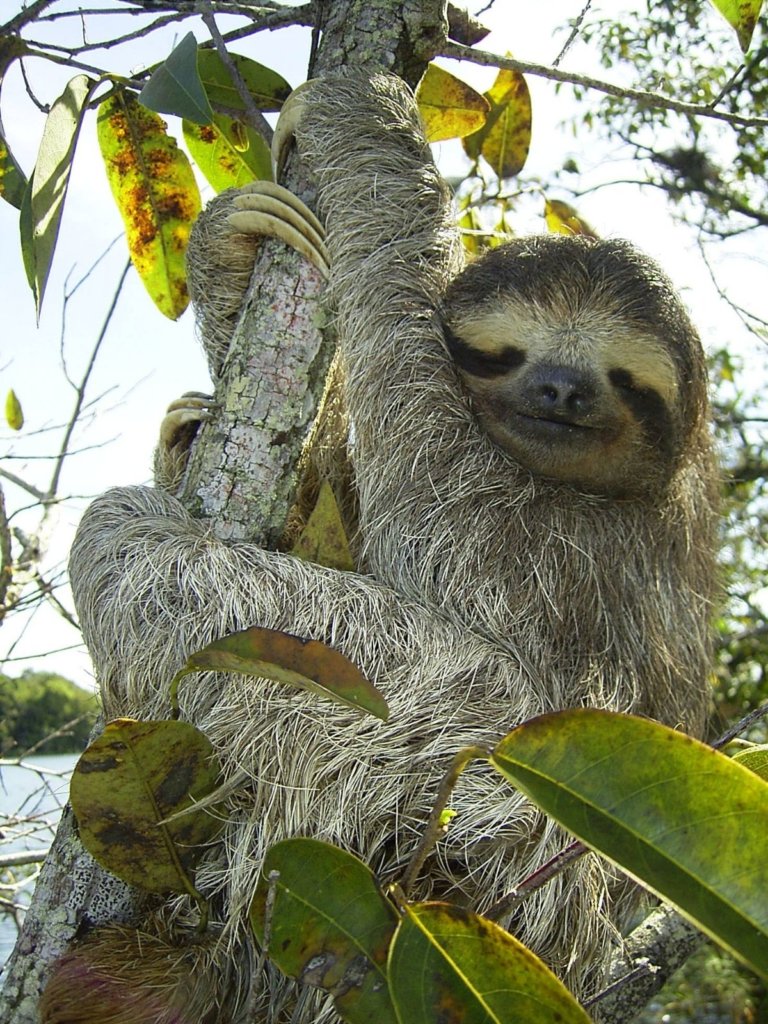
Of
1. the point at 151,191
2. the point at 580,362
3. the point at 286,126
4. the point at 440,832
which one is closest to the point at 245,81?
the point at 286,126

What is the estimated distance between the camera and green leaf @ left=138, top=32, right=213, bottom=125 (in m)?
3.61

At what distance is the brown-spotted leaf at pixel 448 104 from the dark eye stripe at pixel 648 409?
2.01 m

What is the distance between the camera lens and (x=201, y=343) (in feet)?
17.0

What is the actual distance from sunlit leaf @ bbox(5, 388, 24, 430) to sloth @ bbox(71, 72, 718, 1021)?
3435 mm

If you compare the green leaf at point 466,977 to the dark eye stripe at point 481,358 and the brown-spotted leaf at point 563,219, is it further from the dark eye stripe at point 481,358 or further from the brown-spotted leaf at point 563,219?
the brown-spotted leaf at point 563,219

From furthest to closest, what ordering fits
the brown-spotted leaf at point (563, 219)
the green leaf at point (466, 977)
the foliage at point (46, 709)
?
the foliage at point (46, 709) → the brown-spotted leaf at point (563, 219) → the green leaf at point (466, 977)

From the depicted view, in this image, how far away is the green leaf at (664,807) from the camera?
6.15 ft

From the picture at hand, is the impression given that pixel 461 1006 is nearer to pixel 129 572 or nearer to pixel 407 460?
pixel 129 572

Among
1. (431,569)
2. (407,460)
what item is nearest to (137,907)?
(431,569)

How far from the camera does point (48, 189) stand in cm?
395

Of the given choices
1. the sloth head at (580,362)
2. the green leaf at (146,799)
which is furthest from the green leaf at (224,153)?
the green leaf at (146,799)

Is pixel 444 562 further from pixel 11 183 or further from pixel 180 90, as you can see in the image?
pixel 11 183

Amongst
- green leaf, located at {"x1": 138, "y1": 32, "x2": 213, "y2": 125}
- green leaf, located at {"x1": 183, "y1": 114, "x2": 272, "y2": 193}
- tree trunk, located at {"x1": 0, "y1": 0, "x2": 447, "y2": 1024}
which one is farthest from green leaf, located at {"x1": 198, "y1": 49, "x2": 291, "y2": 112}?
green leaf, located at {"x1": 138, "y1": 32, "x2": 213, "y2": 125}

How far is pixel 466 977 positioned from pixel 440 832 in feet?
1.15
